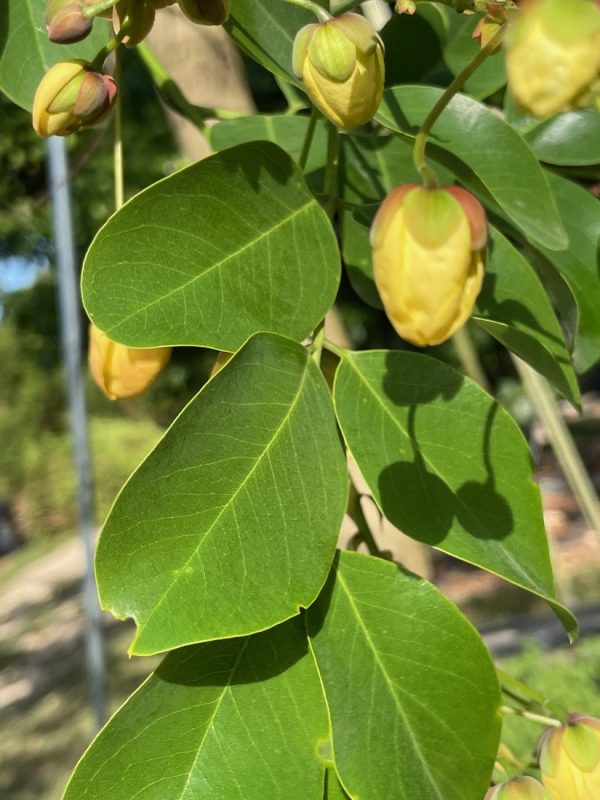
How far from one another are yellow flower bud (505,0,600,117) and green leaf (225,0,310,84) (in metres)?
0.18

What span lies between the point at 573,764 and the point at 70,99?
0.40 m

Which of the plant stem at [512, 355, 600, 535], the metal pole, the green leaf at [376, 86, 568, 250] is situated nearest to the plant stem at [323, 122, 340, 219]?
the green leaf at [376, 86, 568, 250]

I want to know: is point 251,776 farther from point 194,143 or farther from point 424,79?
point 194,143

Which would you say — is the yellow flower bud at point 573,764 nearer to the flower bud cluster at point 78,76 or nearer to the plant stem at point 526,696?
the plant stem at point 526,696

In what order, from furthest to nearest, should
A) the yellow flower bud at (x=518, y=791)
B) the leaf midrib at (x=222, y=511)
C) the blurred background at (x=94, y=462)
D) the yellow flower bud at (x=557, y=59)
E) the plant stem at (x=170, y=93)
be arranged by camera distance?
the blurred background at (x=94, y=462)
the plant stem at (x=170, y=93)
the yellow flower bud at (x=518, y=791)
the leaf midrib at (x=222, y=511)
the yellow flower bud at (x=557, y=59)

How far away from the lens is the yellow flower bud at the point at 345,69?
1.24 ft

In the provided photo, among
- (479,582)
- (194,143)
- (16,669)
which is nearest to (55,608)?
(16,669)

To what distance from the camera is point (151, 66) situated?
0.62m

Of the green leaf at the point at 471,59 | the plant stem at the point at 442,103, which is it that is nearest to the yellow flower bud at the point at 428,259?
the plant stem at the point at 442,103

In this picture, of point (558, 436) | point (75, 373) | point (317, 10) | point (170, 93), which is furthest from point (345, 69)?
point (75, 373)

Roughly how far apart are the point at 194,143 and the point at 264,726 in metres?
0.58

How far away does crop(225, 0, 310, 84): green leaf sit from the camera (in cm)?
44

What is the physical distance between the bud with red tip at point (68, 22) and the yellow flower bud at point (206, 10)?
0.06 meters

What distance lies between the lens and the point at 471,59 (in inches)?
23.3
